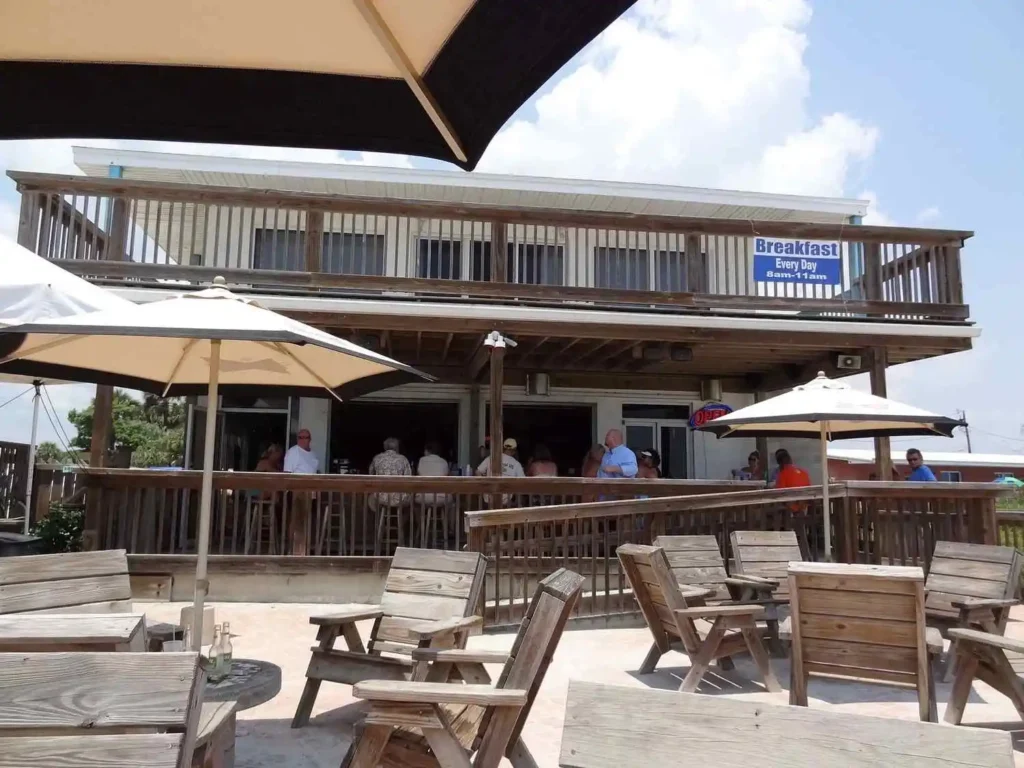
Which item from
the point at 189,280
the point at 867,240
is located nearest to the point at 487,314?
the point at 189,280

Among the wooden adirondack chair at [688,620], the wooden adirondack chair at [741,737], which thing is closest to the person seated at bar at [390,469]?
the wooden adirondack chair at [688,620]

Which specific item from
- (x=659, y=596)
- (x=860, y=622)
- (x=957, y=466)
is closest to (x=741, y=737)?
(x=860, y=622)

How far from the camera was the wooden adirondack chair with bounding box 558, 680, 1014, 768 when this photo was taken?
4.81 ft

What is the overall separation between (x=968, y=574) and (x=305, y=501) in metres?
6.28

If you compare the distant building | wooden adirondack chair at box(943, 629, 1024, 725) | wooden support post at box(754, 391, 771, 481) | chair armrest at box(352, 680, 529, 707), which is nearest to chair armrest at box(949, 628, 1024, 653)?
wooden adirondack chair at box(943, 629, 1024, 725)

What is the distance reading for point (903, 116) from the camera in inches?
415

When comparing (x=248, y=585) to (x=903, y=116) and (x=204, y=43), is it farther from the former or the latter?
(x=903, y=116)

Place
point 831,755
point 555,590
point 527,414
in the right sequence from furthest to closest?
point 527,414 → point 555,590 → point 831,755

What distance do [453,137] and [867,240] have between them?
9.05m

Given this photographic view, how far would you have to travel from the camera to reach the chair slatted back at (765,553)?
6613mm

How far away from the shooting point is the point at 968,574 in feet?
19.5

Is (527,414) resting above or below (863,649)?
above

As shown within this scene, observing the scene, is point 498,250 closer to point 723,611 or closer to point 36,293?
point 723,611

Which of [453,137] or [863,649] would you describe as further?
[863,649]
